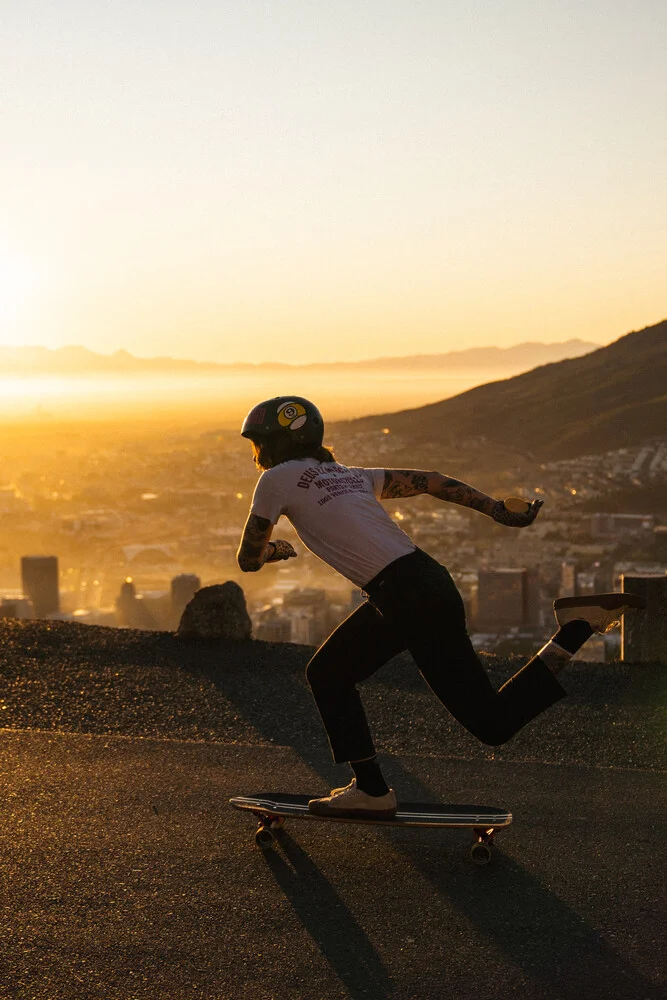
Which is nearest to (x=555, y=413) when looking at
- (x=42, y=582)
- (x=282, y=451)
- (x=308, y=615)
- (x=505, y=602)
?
(x=308, y=615)

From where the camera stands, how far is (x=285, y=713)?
6.83 metres

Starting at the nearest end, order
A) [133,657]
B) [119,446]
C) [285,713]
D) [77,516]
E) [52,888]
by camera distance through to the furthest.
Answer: [52,888], [285,713], [133,657], [77,516], [119,446]

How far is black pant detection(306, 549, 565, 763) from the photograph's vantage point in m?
4.14

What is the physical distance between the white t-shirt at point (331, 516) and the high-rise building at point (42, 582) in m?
12.9

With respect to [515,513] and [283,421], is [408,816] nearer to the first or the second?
[515,513]

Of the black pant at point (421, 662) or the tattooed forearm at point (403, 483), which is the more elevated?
the tattooed forearm at point (403, 483)

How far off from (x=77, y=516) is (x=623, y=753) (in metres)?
57.7

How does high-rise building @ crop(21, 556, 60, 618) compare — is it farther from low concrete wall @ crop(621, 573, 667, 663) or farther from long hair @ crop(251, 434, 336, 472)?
long hair @ crop(251, 434, 336, 472)

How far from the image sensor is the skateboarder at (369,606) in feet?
13.7

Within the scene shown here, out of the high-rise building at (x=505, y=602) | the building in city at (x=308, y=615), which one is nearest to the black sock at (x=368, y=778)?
the building in city at (x=308, y=615)

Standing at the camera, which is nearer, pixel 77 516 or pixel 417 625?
pixel 417 625

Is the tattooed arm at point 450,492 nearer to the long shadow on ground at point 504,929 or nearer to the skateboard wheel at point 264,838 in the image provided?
the long shadow on ground at point 504,929

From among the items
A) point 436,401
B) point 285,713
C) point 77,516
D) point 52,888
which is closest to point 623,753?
point 285,713

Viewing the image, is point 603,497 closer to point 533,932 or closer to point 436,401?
point 436,401
